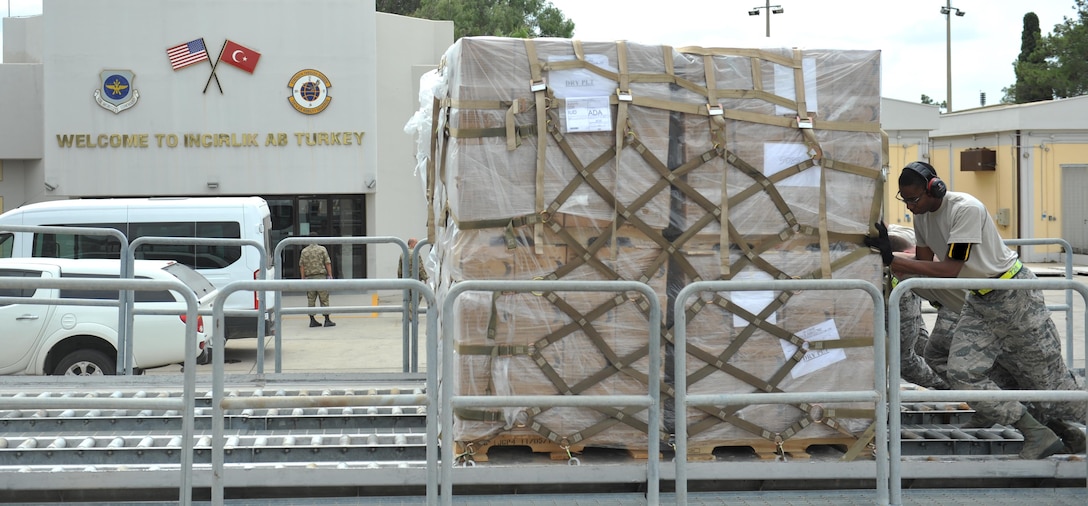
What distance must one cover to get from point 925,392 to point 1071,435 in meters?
1.72

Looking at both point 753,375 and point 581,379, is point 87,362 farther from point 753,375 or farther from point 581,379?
point 753,375

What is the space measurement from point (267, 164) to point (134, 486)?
18673 millimetres

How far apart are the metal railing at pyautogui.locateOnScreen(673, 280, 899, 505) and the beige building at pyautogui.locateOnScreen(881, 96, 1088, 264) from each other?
2651 cm

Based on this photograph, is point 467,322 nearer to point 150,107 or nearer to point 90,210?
point 90,210

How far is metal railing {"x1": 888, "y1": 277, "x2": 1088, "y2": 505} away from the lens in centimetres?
494

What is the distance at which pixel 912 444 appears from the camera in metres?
6.00

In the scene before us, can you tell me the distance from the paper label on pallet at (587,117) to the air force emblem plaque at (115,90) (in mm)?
19549

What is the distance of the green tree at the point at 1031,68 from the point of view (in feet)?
162

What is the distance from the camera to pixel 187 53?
2247 cm

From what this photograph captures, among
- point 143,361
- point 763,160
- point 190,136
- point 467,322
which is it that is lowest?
point 143,361

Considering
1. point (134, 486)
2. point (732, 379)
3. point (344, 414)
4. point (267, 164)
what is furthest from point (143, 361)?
point (267, 164)

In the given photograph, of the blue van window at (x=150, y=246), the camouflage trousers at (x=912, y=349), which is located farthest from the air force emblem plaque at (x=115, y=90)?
the camouflage trousers at (x=912, y=349)

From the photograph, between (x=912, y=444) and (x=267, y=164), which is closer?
(x=912, y=444)

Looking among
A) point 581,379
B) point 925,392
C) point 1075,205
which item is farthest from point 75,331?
point 1075,205
